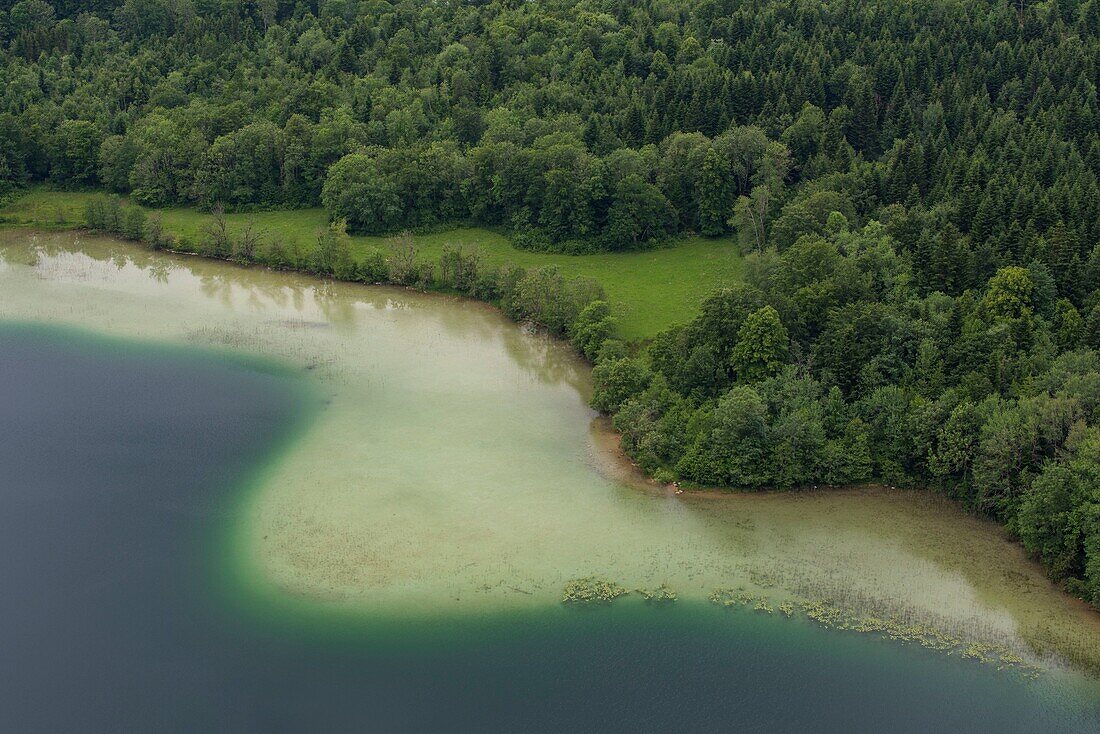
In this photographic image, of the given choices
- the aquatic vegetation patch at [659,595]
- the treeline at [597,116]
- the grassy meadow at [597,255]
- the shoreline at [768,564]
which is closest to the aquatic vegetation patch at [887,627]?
the shoreline at [768,564]

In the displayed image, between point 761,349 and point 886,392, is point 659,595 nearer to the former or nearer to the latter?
point 761,349

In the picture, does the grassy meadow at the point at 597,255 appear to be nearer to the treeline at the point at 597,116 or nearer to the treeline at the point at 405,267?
the treeline at the point at 405,267

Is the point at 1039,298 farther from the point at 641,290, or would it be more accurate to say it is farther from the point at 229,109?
the point at 229,109

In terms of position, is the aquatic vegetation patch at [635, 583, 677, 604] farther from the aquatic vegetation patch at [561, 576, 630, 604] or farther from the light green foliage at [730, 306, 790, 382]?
the light green foliage at [730, 306, 790, 382]

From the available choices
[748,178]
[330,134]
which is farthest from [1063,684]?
[330,134]

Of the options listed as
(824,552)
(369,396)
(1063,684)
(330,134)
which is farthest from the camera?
(330,134)

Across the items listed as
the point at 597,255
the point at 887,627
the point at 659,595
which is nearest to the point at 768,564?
the point at 659,595
